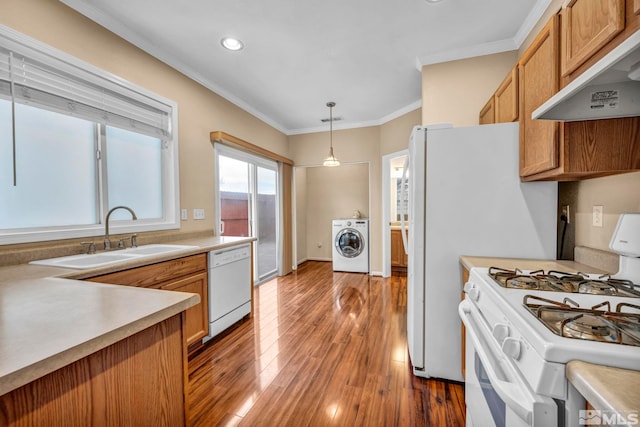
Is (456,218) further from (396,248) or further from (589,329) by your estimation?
(396,248)

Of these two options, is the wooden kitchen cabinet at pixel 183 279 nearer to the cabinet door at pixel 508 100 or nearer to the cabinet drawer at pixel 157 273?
the cabinet drawer at pixel 157 273

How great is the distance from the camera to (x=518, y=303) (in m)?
0.89

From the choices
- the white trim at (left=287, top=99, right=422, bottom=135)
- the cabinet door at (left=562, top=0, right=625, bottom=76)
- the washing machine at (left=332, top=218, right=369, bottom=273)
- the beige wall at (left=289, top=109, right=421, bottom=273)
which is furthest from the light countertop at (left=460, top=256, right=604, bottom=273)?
the washing machine at (left=332, top=218, right=369, bottom=273)

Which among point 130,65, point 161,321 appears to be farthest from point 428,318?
point 130,65

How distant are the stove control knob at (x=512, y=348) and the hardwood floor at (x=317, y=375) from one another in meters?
1.06

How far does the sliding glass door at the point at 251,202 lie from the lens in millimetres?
3439

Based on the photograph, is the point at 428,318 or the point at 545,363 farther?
the point at 428,318

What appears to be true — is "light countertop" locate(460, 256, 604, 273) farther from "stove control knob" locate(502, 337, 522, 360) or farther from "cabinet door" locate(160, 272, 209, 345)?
"cabinet door" locate(160, 272, 209, 345)

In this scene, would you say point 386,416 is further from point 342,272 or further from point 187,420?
point 342,272

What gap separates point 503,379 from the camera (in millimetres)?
808

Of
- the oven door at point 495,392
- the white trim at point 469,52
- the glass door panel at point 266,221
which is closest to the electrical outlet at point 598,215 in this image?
the oven door at point 495,392

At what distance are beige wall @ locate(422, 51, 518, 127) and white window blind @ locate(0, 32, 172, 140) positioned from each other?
262 cm

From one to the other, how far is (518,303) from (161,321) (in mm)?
1181

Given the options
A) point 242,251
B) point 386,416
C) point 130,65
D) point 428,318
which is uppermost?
point 130,65
